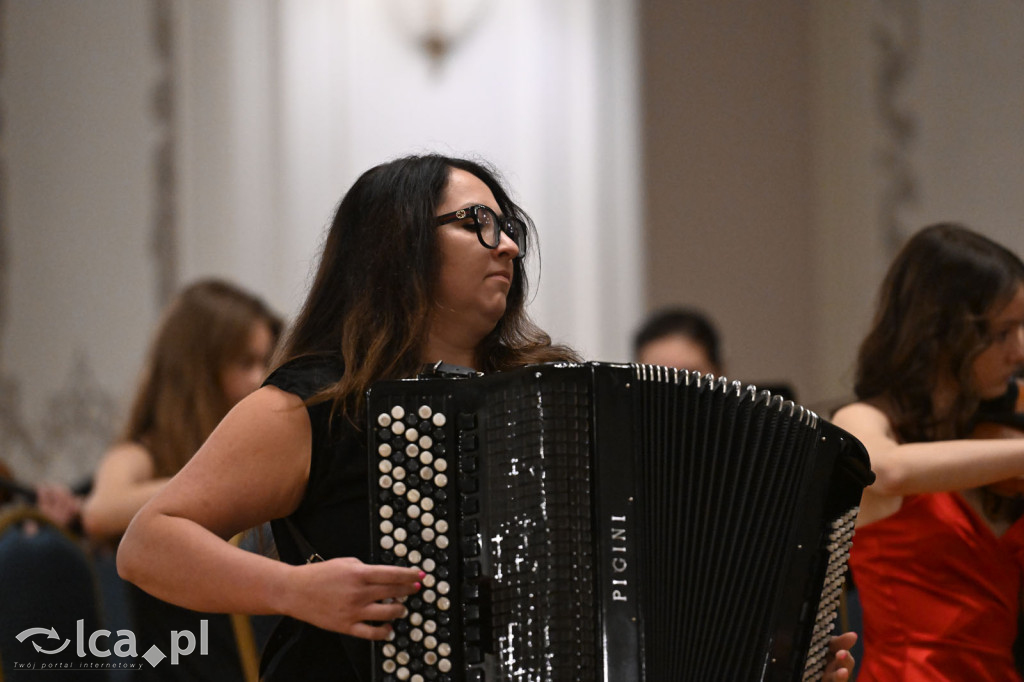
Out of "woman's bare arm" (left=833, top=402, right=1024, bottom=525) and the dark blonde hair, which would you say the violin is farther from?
the dark blonde hair

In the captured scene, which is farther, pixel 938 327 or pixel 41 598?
pixel 938 327

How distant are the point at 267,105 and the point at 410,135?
508 mm

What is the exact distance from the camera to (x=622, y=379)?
1.41 m

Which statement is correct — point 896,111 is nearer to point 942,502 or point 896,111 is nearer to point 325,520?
point 942,502

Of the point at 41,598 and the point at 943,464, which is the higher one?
the point at 943,464

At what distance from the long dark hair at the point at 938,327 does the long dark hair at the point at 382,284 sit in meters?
0.70

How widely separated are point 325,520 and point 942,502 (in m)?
1.13

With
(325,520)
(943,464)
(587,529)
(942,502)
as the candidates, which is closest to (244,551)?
(325,520)

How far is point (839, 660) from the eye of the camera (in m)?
1.56

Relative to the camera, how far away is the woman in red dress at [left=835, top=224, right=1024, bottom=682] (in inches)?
78.2

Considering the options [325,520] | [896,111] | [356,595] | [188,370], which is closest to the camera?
[356,595]

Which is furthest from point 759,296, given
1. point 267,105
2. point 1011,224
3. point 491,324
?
point 491,324

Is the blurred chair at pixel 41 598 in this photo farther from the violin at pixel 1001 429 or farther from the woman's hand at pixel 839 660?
the violin at pixel 1001 429

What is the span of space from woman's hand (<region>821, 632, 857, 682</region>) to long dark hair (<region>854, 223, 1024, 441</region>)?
575 millimetres
